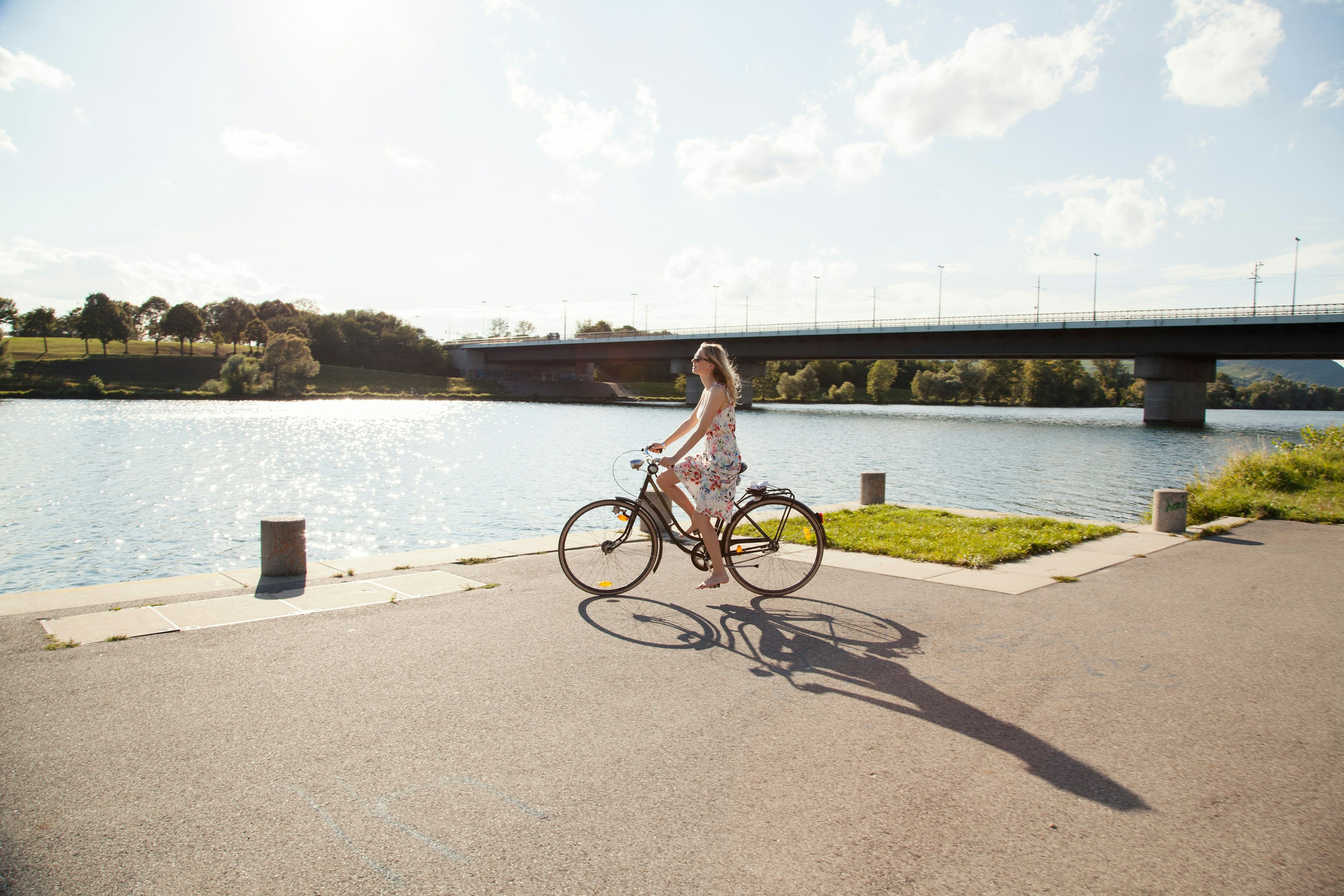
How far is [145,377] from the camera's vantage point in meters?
99.8

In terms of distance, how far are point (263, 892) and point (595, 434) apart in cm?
5153

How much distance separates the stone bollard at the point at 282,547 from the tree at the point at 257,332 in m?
136

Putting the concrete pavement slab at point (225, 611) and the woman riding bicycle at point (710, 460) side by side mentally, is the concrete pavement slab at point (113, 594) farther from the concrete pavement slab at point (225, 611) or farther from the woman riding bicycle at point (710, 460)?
the woman riding bicycle at point (710, 460)

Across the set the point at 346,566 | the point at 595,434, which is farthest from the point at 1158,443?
the point at 346,566

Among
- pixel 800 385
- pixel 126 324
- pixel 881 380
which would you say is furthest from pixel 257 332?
pixel 881 380

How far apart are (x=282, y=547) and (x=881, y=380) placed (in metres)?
134

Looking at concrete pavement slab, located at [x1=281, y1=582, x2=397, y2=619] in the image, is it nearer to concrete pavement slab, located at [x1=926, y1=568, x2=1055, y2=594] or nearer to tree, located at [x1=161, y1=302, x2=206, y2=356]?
concrete pavement slab, located at [x1=926, y1=568, x2=1055, y2=594]

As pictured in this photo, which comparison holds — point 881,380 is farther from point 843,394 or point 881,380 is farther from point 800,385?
point 800,385

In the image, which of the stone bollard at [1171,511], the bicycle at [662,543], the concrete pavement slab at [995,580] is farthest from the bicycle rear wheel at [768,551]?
the stone bollard at [1171,511]

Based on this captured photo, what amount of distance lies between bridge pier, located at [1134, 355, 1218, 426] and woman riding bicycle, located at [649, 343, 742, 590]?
67271 millimetres

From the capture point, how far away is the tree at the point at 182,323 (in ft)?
423

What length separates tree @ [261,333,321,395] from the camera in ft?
321

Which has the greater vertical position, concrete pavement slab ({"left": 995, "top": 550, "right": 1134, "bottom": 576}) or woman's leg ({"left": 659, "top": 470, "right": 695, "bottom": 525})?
woman's leg ({"left": 659, "top": 470, "right": 695, "bottom": 525})

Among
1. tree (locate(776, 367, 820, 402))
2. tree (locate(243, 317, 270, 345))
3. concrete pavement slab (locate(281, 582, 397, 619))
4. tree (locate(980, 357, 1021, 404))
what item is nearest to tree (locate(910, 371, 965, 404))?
tree (locate(980, 357, 1021, 404))
